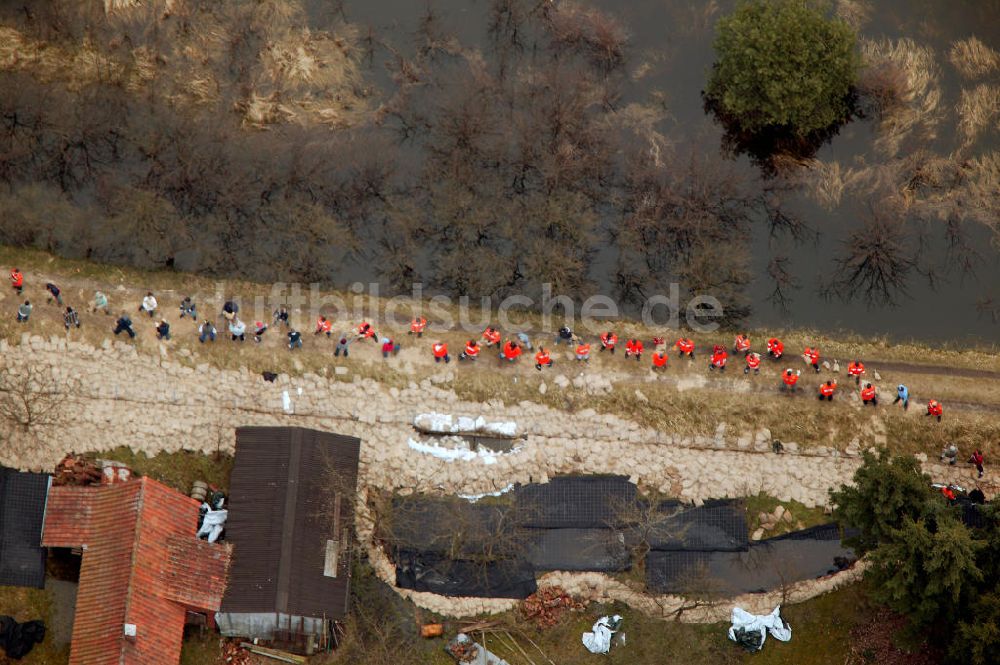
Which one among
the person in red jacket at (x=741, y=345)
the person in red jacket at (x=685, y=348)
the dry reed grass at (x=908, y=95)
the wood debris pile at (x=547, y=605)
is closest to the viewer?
the wood debris pile at (x=547, y=605)

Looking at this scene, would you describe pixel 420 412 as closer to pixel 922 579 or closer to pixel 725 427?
pixel 725 427

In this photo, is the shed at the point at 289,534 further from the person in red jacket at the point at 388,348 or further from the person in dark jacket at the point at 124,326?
the person in dark jacket at the point at 124,326

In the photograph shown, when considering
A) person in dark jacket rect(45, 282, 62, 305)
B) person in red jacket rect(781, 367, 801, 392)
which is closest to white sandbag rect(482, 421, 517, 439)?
person in red jacket rect(781, 367, 801, 392)

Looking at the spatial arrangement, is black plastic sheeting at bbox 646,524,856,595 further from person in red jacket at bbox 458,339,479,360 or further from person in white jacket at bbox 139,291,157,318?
person in white jacket at bbox 139,291,157,318

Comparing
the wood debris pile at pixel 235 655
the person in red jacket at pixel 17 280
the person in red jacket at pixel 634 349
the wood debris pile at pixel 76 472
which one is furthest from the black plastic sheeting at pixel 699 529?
the person in red jacket at pixel 17 280

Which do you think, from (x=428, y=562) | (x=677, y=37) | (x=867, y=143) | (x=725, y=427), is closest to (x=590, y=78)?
(x=677, y=37)
